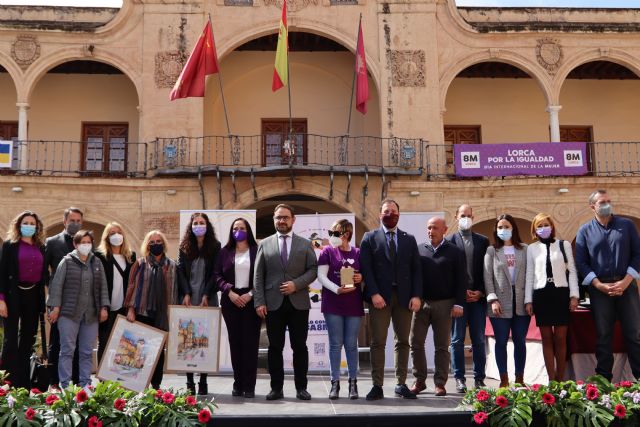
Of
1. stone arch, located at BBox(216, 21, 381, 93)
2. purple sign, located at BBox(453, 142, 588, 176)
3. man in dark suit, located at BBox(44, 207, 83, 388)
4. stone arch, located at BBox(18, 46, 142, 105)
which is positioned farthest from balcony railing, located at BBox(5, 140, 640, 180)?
man in dark suit, located at BBox(44, 207, 83, 388)

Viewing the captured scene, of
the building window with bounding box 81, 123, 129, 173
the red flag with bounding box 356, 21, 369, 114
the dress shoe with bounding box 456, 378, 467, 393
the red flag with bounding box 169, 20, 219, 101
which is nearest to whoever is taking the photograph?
the dress shoe with bounding box 456, 378, 467, 393

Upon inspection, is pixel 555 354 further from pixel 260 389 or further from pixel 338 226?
pixel 260 389

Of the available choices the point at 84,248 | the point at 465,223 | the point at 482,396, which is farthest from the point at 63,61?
the point at 482,396

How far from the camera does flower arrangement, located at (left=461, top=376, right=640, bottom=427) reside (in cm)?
467

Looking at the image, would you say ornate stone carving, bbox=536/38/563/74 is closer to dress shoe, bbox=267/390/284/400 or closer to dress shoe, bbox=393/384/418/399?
dress shoe, bbox=393/384/418/399

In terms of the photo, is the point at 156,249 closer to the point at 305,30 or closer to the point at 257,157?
the point at 257,157

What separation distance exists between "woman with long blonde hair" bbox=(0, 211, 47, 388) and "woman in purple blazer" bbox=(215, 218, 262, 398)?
1811 millimetres

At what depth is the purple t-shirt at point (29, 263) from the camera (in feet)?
20.3

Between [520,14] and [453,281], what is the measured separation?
11386 millimetres

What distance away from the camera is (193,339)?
20.5 ft

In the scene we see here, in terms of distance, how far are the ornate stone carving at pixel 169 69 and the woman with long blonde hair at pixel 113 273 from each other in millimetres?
7966

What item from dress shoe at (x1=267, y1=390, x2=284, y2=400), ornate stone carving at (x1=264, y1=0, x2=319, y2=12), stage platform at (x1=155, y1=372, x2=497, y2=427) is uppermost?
ornate stone carving at (x1=264, y1=0, x2=319, y2=12)

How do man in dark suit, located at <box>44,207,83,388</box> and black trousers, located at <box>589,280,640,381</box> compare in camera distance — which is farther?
man in dark suit, located at <box>44,207,83,388</box>

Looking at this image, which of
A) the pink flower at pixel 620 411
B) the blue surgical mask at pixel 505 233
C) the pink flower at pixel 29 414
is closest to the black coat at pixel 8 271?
the pink flower at pixel 29 414
